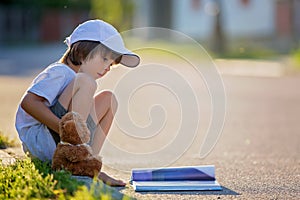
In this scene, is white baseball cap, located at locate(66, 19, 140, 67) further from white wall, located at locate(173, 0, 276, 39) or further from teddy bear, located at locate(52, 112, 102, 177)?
white wall, located at locate(173, 0, 276, 39)

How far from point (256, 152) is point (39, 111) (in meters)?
2.90

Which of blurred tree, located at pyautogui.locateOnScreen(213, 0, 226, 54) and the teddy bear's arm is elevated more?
the teddy bear's arm

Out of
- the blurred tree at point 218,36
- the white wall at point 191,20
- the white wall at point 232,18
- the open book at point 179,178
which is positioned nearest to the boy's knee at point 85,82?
the open book at point 179,178

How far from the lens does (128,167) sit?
21.7 feet

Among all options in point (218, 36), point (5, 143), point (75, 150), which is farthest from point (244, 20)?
point (75, 150)

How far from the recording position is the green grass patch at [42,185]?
4410mm

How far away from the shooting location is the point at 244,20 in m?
34.6

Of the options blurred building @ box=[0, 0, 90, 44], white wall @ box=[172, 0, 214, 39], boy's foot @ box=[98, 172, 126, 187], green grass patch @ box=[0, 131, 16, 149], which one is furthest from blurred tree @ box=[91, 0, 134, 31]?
boy's foot @ box=[98, 172, 126, 187]

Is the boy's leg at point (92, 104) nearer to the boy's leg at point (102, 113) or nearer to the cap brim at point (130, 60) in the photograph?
the boy's leg at point (102, 113)

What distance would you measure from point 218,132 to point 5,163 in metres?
3.66

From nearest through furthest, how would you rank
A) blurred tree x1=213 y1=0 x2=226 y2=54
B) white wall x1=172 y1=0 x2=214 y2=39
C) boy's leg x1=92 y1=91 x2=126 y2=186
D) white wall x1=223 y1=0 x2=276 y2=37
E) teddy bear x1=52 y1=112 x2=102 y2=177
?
teddy bear x1=52 y1=112 x2=102 y2=177 → boy's leg x1=92 y1=91 x2=126 y2=186 → blurred tree x1=213 y1=0 x2=226 y2=54 → white wall x1=223 y1=0 x2=276 y2=37 → white wall x1=172 y1=0 x2=214 y2=39

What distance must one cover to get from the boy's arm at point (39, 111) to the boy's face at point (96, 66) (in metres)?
0.39

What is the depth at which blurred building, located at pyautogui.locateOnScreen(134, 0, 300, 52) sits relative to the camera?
3209cm

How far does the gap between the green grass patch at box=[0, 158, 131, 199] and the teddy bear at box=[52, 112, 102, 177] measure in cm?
12
